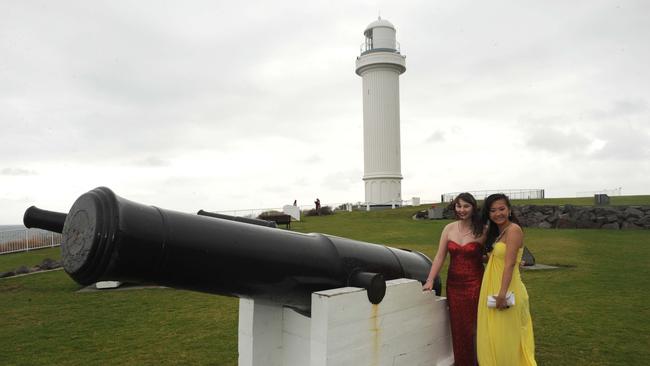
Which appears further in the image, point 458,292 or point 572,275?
point 572,275

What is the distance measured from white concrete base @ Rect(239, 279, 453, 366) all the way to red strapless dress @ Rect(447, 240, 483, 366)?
0.64 ft

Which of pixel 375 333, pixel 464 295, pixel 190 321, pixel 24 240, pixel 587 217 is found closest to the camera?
pixel 375 333

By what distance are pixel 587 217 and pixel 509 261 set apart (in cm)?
1676

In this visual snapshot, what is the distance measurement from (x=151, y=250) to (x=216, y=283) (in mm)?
480

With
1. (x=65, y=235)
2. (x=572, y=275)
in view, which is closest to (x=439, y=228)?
(x=572, y=275)

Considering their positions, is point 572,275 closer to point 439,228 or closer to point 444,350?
point 444,350

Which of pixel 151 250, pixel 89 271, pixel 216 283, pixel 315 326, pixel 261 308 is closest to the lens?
pixel 89 271

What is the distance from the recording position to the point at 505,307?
311 centimetres

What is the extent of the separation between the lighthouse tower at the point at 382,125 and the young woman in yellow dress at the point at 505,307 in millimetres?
30779

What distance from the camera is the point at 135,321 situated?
19.1 feet

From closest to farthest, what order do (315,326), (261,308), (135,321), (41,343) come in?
1. (315,326)
2. (261,308)
3. (41,343)
4. (135,321)

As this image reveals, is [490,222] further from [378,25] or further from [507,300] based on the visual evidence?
[378,25]

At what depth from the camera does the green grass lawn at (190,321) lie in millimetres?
4543

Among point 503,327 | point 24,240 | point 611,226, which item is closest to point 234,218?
point 503,327
